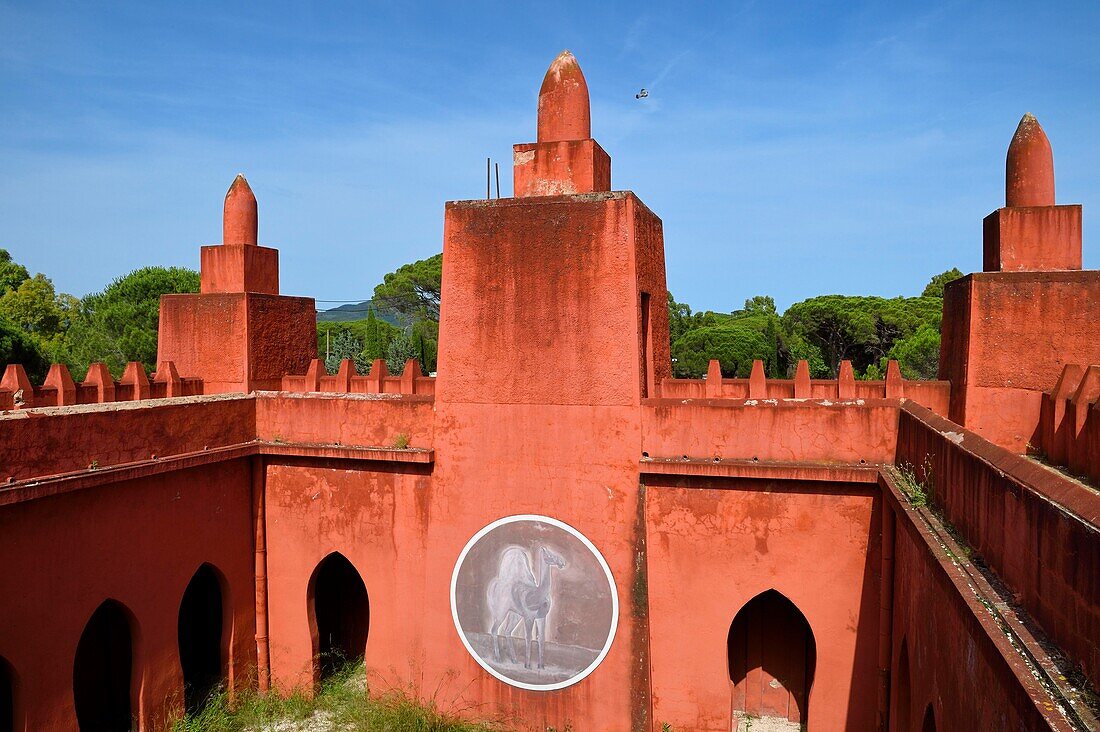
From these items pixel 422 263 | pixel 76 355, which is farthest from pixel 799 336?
pixel 76 355

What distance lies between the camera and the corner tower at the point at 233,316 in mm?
10445

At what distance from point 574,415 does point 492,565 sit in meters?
1.90

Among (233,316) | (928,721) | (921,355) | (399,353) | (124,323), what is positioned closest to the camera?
(928,721)

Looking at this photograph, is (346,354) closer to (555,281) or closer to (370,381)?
(370,381)

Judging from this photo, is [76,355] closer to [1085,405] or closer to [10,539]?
[10,539]

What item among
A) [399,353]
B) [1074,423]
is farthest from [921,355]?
[1074,423]

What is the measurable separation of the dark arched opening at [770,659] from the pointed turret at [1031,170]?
4932 millimetres

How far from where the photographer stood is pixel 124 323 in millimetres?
28953

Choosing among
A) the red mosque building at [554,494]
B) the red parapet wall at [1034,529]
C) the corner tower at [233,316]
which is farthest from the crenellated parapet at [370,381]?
the red parapet wall at [1034,529]

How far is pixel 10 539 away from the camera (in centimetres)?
663

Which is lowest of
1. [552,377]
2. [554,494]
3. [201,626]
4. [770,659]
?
[201,626]

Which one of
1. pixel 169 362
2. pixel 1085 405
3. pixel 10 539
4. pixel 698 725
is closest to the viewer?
pixel 1085 405

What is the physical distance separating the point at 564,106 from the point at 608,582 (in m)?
5.29

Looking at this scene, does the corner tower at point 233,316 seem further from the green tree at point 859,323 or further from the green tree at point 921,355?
the green tree at point 859,323
